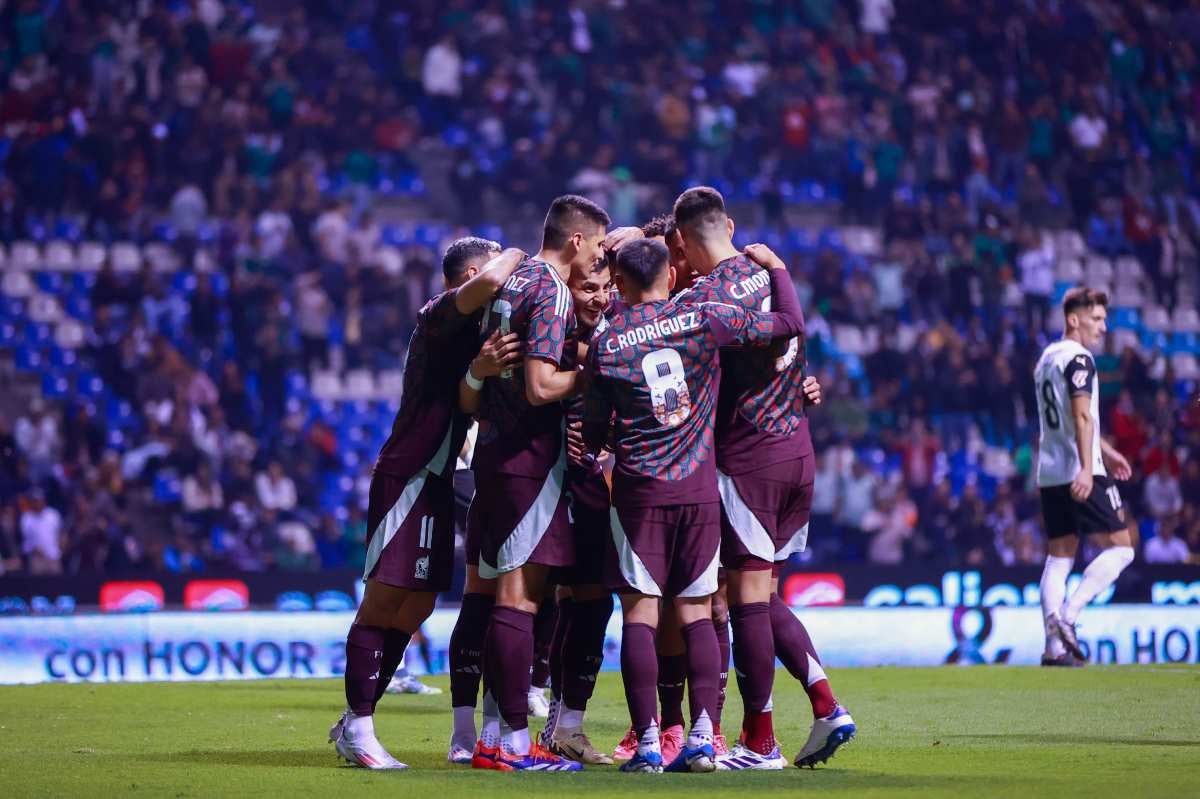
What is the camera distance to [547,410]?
266 inches

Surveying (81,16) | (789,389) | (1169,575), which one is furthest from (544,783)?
(81,16)

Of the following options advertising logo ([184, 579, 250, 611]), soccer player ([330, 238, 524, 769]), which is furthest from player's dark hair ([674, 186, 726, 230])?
advertising logo ([184, 579, 250, 611])

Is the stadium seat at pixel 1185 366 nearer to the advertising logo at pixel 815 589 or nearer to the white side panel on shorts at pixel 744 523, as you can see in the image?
the advertising logo at pixel 815 589

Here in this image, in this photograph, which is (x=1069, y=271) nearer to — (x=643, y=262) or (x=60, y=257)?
(x=60, y=257)

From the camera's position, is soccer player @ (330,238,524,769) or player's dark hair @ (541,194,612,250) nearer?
soccer player @ (330,238,524,769)

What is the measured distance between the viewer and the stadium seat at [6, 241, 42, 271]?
20812 millimetres

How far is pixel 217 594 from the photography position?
14.6m

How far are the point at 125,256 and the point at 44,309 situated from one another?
1.30 m

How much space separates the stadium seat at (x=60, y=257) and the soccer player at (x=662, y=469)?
15928mm

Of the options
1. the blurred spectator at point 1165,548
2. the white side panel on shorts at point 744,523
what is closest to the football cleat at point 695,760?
the white side panel on shorts at point 744,523

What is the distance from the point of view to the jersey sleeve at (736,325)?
6.56 meters

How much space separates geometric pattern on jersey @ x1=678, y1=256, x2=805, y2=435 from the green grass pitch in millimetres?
1504

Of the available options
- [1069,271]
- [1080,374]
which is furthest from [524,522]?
[1069,271]

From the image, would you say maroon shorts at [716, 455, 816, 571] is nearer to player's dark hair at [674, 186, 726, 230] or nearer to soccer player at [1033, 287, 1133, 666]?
player's dark hair at [674, 186, 726, 230]
